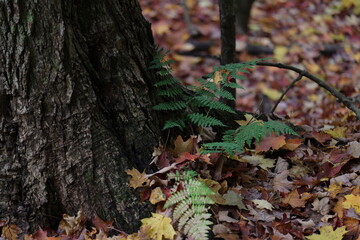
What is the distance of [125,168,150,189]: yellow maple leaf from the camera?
244 centimetres

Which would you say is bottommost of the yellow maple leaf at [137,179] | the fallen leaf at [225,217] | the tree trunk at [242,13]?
the fallen leaf at [225,217]

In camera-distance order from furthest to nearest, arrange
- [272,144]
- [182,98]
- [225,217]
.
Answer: [272,144] → [182,98] → [225,217]

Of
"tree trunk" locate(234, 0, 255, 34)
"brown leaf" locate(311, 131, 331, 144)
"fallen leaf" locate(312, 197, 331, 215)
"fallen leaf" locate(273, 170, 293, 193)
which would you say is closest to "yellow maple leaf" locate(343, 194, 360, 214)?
"fallen leaf" locate(312, 197, 331, 215)

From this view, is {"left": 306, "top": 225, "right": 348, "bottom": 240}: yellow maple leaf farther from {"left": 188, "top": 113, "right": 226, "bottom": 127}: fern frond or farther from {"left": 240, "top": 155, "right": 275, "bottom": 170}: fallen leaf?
{"left": 188, "top": 113, "right": 226, "bottom": 127}: fern frond

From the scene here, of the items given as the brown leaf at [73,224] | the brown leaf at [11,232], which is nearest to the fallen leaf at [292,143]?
the brown leaf at [73,224]

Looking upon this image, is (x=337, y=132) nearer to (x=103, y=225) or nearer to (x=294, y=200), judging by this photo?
(x=294, y=200)

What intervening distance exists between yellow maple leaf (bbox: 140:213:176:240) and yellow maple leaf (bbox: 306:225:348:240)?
748mm

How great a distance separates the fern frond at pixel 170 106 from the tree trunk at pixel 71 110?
0.08m

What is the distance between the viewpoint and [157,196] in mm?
2367

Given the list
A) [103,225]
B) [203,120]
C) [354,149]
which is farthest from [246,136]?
[103,225]

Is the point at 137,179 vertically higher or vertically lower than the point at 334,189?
higher

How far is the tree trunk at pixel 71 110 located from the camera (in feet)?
7.48

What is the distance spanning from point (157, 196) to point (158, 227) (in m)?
0.20

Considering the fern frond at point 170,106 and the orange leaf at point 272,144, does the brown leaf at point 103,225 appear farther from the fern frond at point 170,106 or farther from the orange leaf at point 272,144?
the orange leaf at point 272,144
